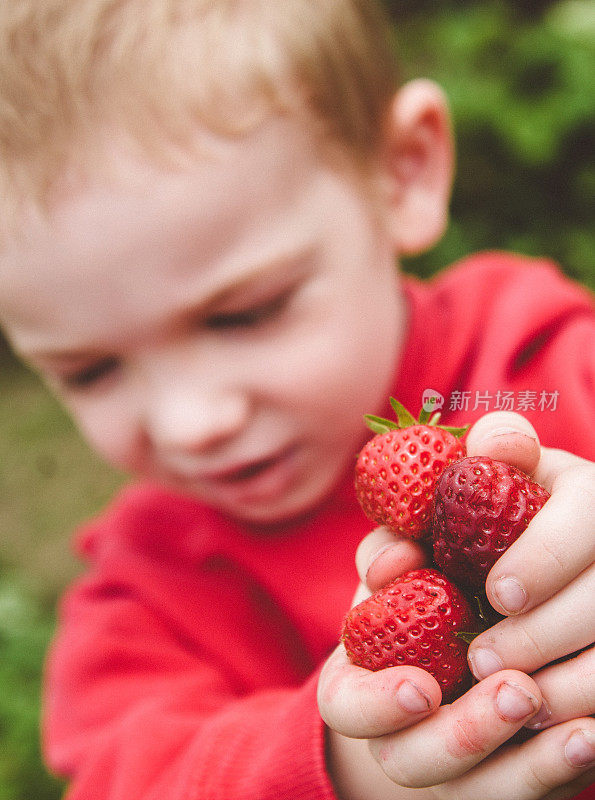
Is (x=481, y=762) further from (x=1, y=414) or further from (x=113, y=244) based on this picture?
(x=1, y=414)

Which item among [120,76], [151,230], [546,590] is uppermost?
[120,76]

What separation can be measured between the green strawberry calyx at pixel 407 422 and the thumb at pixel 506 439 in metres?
0.01

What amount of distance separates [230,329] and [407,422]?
331 millimetres

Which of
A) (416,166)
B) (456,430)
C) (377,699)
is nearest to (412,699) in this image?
(377,699)

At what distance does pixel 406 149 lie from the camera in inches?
35.1

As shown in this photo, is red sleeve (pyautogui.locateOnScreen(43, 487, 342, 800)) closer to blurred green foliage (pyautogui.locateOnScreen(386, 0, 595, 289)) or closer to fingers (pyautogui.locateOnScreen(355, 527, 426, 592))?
fingers (pyautogui.locateOnScreen(355, 527, 426, 592))

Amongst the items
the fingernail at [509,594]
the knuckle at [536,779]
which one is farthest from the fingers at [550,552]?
the knuckle at [536,779]

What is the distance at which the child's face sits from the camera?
65 centimetres

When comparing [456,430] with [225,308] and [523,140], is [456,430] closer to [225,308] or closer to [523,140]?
[225,308]

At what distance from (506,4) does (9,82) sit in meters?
1.76

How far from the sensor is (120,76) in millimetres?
672

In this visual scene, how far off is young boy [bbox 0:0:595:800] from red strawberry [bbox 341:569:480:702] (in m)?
0.07

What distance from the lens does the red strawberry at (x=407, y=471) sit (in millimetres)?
367

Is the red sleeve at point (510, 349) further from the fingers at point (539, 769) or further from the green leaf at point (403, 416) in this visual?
the fingers at point (539, 769)
